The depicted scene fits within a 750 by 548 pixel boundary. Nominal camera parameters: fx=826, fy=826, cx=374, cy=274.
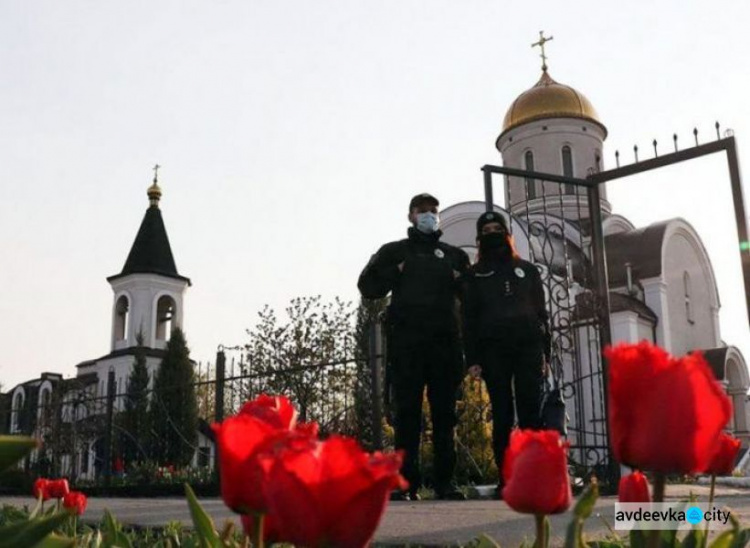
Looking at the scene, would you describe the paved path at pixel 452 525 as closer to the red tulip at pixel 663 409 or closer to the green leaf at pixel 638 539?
the green leaf at pixel 638 539

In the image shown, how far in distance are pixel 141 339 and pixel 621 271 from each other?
1995 cm

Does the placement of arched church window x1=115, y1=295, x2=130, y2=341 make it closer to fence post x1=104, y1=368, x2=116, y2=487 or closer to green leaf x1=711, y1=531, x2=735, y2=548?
fence post x1=104, y1=368, x2=116, y2=487

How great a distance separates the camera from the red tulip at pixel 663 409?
2.83 feet

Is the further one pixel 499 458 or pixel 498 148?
pixel 498 148

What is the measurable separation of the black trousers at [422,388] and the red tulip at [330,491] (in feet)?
15.0

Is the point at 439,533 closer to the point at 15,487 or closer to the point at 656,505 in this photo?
the point at 656,505

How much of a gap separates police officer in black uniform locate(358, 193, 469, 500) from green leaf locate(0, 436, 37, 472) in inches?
175

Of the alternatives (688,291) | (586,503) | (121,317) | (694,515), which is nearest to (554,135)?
(688,291)

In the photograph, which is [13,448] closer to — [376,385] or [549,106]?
[376,385]

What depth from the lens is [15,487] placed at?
42.2ft

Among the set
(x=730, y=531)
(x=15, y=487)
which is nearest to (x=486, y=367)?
(x=730, y=531)

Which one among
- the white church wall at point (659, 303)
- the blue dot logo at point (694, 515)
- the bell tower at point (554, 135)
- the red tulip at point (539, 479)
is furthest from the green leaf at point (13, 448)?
the bell tower at point (554, 135)

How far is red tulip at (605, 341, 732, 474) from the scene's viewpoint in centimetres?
86

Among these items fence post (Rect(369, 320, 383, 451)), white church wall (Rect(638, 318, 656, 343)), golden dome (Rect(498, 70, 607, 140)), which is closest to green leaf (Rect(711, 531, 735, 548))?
fence post (Rect(369, 320, 383, 451))
